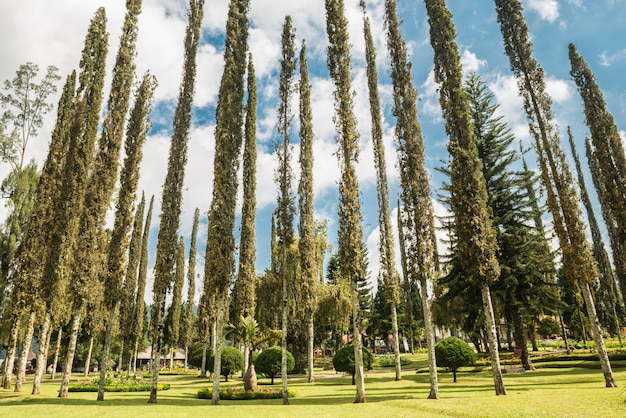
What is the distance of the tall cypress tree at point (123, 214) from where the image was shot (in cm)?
1717

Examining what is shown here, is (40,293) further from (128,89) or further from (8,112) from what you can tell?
(8,112)

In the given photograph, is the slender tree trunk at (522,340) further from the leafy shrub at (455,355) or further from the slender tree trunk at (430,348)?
the slender tree trunk at (430,348)

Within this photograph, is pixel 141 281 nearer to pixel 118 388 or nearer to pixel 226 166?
pixel 118 388

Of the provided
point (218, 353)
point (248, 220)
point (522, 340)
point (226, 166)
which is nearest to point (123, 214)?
point (226, 166)

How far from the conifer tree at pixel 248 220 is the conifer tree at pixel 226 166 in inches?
160

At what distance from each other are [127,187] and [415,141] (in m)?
14.7

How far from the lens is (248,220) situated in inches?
1088

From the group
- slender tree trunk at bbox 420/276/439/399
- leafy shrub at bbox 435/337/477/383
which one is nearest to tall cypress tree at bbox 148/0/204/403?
slender tree trunk at bbox 420/276/439/399

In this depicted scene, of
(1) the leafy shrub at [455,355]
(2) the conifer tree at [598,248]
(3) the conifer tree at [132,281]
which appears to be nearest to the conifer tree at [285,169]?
(1) the leafy shrub at [455,355]

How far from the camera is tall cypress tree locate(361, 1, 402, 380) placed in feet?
77.0

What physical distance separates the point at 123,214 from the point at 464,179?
16301 millimetres

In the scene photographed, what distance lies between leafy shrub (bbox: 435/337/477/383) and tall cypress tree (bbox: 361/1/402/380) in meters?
2.86

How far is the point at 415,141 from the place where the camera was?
17641 millimetres

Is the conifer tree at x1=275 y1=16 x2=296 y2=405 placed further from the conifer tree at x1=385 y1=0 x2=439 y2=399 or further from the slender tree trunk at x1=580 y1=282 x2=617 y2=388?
the slender tree trunk at x1=580 y1=282 x2=617 y2=388
